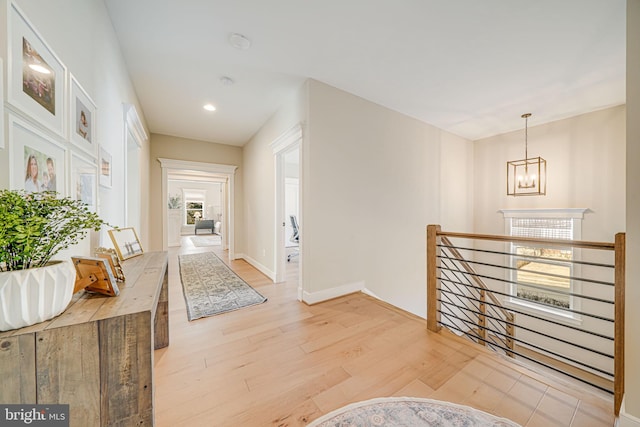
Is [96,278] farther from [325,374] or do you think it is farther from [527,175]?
[527,175]

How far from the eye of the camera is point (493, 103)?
3.23 meters

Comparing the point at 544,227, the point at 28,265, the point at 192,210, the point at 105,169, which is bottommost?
the point at 544,227

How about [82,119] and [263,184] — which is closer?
[82,119]

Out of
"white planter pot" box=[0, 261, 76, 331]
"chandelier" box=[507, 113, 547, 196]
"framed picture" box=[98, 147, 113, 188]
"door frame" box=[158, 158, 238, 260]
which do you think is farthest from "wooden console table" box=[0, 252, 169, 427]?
"chandelier" box=[507, 113, 547, 196]

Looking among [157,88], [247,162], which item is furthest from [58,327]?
[247,162]

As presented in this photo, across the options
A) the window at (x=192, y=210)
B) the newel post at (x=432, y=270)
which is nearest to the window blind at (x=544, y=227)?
the newel post at (x=432, y=270)

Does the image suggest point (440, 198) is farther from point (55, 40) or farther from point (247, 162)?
point (55, 40)

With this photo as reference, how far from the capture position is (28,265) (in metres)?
0.66

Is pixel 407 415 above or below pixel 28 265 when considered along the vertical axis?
below

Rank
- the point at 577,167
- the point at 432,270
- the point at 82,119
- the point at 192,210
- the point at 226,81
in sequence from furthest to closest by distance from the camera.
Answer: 1. the point at 192,210
2. the point at 577,167
3. the point at 226,81
4. the point at 432,270
5. the point at 82,119

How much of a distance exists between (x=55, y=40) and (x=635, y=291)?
3077mm

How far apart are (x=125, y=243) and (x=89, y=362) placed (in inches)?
47.1

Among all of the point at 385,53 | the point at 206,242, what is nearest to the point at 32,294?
the point at 385,53

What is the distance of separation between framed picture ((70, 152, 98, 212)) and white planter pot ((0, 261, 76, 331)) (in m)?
0.59
